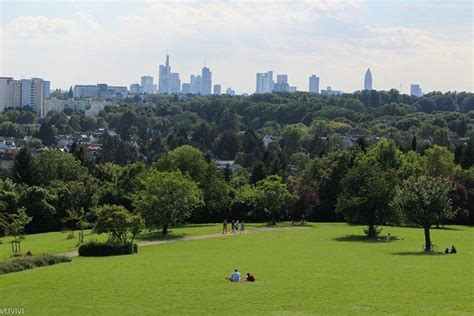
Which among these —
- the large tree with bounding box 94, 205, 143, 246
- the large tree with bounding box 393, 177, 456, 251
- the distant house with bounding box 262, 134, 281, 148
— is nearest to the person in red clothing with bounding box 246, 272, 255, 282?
the large tree with bounding box 94, 205, 143, 246

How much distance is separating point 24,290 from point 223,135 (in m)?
137

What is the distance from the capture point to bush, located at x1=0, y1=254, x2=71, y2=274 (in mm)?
36875

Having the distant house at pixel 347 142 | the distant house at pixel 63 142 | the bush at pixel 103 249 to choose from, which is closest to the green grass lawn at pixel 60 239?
the bush at pixel 103 249

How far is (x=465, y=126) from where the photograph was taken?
163 m

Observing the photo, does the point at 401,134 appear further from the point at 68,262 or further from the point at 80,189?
the point at 68,262

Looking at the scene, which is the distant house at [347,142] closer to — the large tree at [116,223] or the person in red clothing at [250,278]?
the large tree at [116,223]

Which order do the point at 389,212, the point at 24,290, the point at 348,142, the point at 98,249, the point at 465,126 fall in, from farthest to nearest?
the point at 465,126 < the point at 348,142 < the point at 389,212 < the point at 98,249 < the point at 24,290

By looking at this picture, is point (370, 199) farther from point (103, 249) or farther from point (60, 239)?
point (60, 239)

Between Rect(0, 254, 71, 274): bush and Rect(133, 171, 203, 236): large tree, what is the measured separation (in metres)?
14.0

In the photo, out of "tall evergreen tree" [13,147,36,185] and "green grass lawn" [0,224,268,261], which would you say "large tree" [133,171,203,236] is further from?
"tall evergreen tree" [13,147,36,185]

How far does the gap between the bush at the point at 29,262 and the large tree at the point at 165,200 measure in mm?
14000


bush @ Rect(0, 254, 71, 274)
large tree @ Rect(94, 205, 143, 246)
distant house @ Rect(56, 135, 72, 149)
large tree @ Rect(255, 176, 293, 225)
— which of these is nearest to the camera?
bush @ Rect(0, 254, 71, 274)

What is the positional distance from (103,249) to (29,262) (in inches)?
265

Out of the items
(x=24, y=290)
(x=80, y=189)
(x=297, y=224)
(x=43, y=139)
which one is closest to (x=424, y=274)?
(x=24, y=290)
